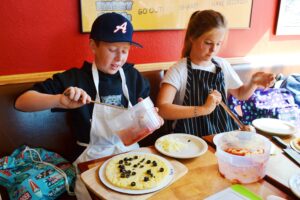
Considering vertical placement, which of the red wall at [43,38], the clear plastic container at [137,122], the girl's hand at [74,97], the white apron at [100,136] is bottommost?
the white apron at [100,136]

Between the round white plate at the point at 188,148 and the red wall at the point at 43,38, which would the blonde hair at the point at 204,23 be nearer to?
the red wall at the point at 43,38

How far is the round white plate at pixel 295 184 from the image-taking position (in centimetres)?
82

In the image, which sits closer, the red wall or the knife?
the knife

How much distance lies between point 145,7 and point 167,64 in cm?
44

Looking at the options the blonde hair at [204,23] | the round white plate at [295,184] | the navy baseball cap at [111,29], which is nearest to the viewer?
the round white plate at [295,184]

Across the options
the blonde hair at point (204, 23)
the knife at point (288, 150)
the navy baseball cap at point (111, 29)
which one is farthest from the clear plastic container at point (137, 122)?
the blonde hair at point (204, 23)

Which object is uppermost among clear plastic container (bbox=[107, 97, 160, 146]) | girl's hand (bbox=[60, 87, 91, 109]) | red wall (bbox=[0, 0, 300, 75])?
red wall (bbox=[0, 0, 300, 75])

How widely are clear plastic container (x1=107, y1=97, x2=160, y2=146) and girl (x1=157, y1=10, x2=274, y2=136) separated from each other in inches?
15.7

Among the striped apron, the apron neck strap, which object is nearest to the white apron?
the apron neck strap

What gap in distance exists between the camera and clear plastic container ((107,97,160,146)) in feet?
3.24

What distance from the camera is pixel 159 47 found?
2.01m

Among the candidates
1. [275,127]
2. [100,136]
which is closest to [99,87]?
[100,136]

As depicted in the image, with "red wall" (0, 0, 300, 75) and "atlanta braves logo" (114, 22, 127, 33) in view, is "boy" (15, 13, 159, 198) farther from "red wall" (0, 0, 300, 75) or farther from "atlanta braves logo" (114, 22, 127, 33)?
"red wall" (0, 0, 300, 75)

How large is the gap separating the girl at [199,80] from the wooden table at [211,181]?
0.44 metres
